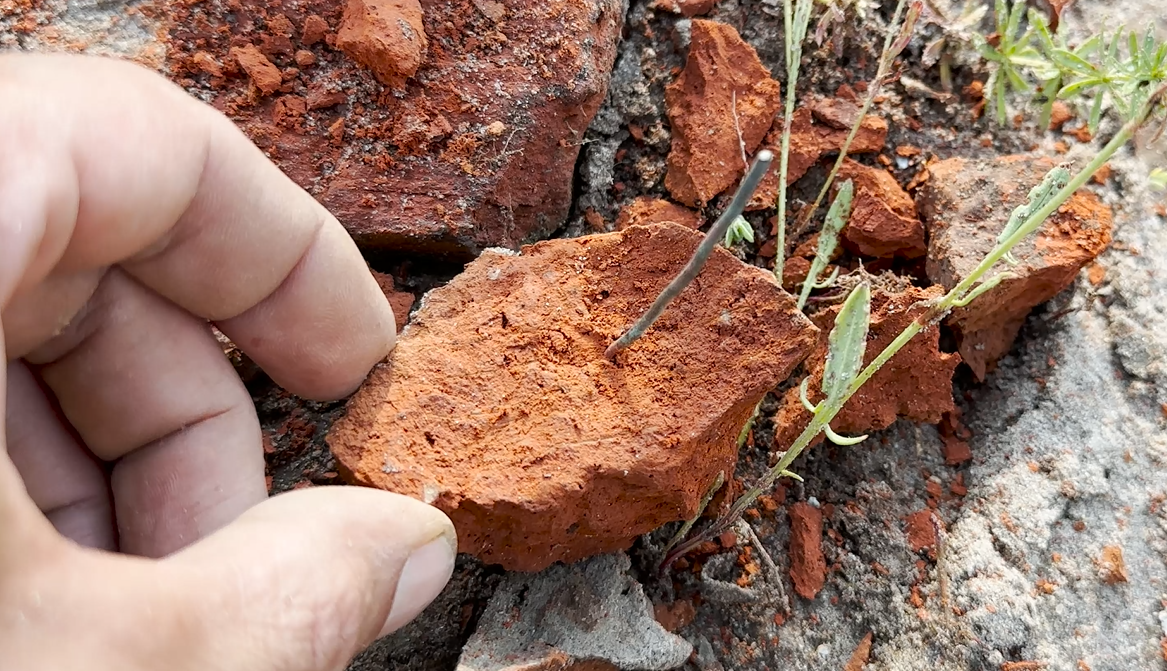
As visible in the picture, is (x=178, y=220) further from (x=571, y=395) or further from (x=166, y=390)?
(x=571, y=395)

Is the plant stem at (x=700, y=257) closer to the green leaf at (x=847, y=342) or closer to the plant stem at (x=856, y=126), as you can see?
the green leaf at (x=847, y=342)

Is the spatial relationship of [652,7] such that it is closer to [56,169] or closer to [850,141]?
[850,141]

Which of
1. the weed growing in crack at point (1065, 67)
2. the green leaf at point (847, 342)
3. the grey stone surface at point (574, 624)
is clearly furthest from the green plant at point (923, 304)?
the grey stone surface at point (574, 624)

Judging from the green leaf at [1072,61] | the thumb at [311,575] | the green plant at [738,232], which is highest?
the green leaf at [1072,61]

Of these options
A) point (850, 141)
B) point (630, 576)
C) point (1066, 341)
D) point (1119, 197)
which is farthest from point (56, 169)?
point (1119, 197)

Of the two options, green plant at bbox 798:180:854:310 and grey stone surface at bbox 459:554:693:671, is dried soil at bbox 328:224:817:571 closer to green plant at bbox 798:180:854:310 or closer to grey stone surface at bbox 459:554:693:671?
grey stone surface at bbox 459:554:693:671

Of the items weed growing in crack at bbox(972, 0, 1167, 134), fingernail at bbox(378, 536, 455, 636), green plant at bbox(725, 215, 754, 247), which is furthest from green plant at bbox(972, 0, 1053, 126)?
fingernail at bbox(378, 536, 455, 636)

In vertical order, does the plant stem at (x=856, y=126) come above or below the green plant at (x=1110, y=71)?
below
